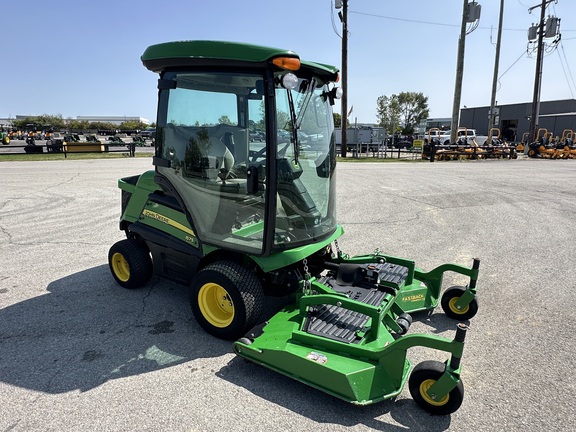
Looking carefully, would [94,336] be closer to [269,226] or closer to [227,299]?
[227,299]

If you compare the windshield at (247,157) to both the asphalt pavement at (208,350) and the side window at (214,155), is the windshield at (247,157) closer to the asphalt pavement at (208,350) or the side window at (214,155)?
the side window at (214,155)

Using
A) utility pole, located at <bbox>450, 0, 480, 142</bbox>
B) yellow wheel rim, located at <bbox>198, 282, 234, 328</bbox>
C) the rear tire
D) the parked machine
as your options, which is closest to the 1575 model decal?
the rear tire

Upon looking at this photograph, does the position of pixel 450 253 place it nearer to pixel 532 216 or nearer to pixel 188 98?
pixel 532 216

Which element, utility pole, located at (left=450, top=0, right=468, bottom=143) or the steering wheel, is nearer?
the steering wheel

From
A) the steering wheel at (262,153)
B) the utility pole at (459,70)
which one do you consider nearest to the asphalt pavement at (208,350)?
the steering wheel at (262,153)

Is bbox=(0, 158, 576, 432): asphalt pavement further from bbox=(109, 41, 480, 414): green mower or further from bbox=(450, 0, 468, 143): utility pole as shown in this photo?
bbox=(450, 0, 468, 143): utility pole

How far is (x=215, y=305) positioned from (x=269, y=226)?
0.90 m

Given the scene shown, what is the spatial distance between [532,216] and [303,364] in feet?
25.2

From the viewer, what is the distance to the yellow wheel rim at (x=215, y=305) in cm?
314

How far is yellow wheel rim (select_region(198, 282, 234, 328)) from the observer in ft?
10.3

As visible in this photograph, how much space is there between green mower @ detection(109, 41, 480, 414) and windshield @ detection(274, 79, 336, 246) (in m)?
0.01

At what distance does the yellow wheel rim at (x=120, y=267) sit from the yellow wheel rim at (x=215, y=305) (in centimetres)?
139

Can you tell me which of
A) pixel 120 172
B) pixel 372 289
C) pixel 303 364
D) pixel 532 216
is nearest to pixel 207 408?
pixel 303 364

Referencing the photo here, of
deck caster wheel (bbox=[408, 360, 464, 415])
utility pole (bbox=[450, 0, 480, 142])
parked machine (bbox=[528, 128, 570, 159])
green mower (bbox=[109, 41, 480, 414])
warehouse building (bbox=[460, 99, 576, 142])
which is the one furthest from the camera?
warehouse building (bbox=[460, 99, 576, 142])
